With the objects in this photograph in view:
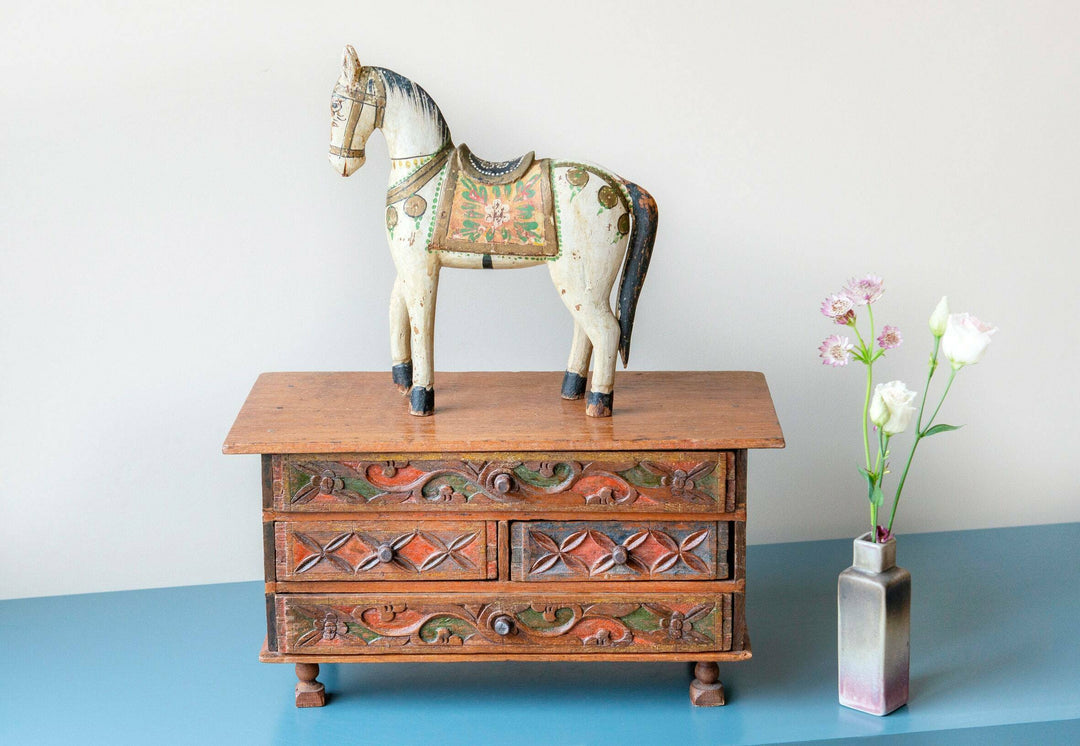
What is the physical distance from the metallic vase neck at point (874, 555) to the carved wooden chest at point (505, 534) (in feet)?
0.71

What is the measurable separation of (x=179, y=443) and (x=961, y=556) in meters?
1.80

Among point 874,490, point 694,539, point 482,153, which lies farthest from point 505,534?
point 482,153

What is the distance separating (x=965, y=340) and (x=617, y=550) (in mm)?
705

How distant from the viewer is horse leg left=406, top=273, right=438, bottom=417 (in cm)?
248

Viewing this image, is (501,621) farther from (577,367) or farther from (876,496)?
(876,496)

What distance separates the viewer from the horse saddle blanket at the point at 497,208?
2.44 m

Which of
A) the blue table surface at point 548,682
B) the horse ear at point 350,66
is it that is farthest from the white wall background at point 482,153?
the horse ear at point 350,66

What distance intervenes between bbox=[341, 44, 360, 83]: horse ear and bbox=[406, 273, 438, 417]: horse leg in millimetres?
365

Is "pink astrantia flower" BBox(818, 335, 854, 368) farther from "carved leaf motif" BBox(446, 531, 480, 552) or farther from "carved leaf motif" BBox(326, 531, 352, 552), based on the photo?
"carved leaf motif" BBox(326, 531, 352, 552)

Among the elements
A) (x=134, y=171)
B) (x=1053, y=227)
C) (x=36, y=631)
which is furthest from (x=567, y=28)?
(x=36, y=631)

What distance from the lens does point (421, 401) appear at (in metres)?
2.53

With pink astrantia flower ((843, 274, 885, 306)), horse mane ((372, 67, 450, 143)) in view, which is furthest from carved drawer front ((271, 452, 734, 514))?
horse mane ((372, 67, 450, 143))

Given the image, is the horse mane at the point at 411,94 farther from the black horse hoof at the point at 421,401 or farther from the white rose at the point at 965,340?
the white rose at the point at 965,340

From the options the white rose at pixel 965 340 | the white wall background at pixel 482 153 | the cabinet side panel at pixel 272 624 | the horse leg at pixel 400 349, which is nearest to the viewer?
the white rose at pixel 965 340
